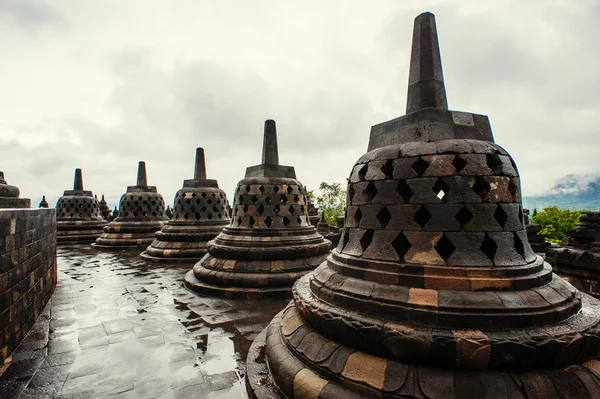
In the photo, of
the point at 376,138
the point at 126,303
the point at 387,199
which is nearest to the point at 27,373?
the point at 126,303

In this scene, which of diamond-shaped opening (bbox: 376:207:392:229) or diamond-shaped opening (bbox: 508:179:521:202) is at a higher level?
diamond-shaped opening (bbox: 508:179:521:202)

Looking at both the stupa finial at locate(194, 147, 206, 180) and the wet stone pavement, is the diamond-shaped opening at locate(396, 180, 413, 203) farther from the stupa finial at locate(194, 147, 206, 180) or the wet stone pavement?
the stupa finial at locate(194, 147, 206, 180)

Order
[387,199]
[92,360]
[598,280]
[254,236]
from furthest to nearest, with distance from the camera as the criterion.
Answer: [254,236] → [598,280] → [92,360] → [387,199]

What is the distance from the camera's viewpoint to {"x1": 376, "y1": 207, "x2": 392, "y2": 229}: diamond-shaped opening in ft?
8.59

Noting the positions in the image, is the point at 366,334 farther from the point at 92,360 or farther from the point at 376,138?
the point at 92,360

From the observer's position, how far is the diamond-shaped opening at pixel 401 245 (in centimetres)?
249

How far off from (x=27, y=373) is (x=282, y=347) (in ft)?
7.97

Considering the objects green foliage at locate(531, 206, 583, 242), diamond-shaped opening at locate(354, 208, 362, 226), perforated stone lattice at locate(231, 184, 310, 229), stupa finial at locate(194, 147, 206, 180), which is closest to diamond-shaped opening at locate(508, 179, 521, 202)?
diamond-shaped opening at locate(354, 208, 362, 226)

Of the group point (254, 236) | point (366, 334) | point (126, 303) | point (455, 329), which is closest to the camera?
point (455, 329)

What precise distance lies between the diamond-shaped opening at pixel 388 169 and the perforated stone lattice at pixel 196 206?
8497mm

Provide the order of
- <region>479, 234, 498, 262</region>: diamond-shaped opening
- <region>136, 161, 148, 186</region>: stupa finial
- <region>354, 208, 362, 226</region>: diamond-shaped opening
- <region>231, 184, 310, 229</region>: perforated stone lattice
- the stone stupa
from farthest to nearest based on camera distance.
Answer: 1. <region>136, 161, 148, 186</region>: stupa finial
2. <region>231, 184, 310, 229</region>: perforated stone lattice
3. the stone stupa
4. <region>354, 208, 362, 226</region>: diamond-shaped opening
5. <region>479, 234, 498, 262</region>: diamond-shaped opening

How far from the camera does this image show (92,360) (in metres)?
3.34

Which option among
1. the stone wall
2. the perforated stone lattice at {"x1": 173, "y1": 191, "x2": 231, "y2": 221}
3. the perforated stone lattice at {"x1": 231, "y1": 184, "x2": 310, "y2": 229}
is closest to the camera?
the stone wall

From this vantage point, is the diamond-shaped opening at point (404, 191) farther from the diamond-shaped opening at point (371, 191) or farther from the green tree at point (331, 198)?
the green tree at point (331, 198)
